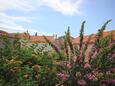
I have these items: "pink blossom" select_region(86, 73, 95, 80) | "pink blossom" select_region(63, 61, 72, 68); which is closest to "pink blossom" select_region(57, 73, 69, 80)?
"pink blossom" select_region(63, 61, 72, 68)

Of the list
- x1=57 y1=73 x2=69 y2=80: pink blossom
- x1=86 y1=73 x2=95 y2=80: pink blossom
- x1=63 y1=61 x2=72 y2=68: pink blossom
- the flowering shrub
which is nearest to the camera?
the flowering shrub

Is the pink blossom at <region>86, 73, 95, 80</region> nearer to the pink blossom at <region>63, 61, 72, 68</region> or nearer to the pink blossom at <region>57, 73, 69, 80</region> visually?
the pink blossom at <region>57, 73, 69, 80</region>

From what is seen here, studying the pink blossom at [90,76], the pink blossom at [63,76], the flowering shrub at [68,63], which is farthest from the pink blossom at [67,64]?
the pink blossom at [90,76]

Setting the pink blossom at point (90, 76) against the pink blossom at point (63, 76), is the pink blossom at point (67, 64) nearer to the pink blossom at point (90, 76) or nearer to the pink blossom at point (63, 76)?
the pink blossom at point (63, 76)

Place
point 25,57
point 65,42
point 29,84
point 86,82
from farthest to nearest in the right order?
point 65,42
point 86,82
point 25,57
point 29,84

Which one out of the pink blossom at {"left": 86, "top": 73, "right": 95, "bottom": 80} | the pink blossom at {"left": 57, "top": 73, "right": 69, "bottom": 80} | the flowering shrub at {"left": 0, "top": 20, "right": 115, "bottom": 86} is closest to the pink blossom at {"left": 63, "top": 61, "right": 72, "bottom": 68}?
the flowering shrub at {"left": 0, "top": 20, "right": 115, "bottom": 86}

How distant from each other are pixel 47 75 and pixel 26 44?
212cm

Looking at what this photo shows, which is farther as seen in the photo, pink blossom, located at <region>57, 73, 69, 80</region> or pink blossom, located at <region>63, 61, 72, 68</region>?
pink blossom, located at <region>63, 61, 72, 68</region>

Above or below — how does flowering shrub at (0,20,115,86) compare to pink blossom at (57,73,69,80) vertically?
above

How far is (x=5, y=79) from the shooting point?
26.1ft

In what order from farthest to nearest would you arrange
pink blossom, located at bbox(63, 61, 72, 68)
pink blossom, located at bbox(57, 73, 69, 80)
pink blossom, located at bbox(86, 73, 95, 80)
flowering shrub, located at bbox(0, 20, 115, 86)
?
pink blossom, located at bbox(63, 61, 72, 68), pink blossom, located at bbox(57, 73, 69, 80), pink blossom, located at bbox(86, 73, 95, 80), flowering shrub, located at bbox(0, 20, 115, 86)

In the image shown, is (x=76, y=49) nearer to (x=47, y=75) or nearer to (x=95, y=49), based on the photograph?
(x=95, y=49)

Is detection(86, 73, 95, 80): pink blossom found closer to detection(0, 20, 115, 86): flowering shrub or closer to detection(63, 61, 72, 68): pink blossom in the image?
A: detection(0, 20, 115, 86): flowering shrub

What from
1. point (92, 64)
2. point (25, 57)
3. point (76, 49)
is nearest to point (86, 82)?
point (92, 64)
